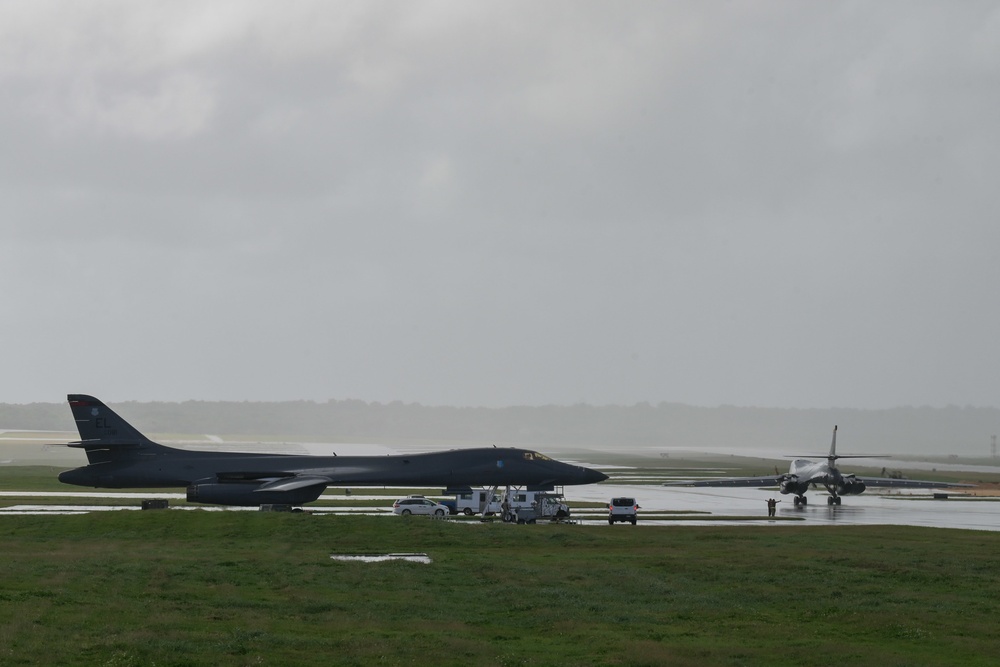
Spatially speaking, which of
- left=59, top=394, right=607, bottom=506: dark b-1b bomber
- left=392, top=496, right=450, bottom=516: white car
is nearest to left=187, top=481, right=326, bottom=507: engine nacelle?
left=59, top=394, right=607, bottom=506: dark b-1b bomber

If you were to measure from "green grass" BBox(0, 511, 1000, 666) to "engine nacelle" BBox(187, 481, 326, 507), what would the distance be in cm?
993

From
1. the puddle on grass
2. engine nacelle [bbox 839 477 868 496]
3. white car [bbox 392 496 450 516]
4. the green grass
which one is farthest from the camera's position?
engine nacelle [bbox 839 477 868 496]

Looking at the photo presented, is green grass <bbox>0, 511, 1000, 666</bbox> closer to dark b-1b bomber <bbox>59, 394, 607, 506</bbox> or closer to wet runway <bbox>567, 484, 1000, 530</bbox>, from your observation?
wet runway <bbox>567, 484, 1000, 530</bbox>

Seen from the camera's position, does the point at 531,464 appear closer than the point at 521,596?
No

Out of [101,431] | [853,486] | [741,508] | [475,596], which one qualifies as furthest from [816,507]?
[475,596]

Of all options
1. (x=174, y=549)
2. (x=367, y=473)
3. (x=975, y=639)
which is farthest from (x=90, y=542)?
(x=975, y=639)

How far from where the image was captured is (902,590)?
28.0m

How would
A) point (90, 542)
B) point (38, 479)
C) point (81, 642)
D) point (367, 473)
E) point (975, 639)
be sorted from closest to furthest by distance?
point (81, 642)
point (975, 639)
point (90, 542)
point (367, 473)
point (38, 479)

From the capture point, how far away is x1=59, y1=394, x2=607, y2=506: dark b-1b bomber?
5394 cm

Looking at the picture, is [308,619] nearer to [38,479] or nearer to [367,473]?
[367,473]

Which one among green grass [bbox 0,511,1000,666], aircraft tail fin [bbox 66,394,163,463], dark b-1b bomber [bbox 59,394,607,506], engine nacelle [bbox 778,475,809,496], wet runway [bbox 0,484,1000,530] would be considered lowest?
wet runway [bbox 0,484,1000,530]

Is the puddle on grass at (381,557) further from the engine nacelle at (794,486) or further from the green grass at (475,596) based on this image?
the engine nacelle at (794,486)

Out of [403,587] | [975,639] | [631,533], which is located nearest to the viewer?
[975,639]

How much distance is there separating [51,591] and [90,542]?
14179 mm
